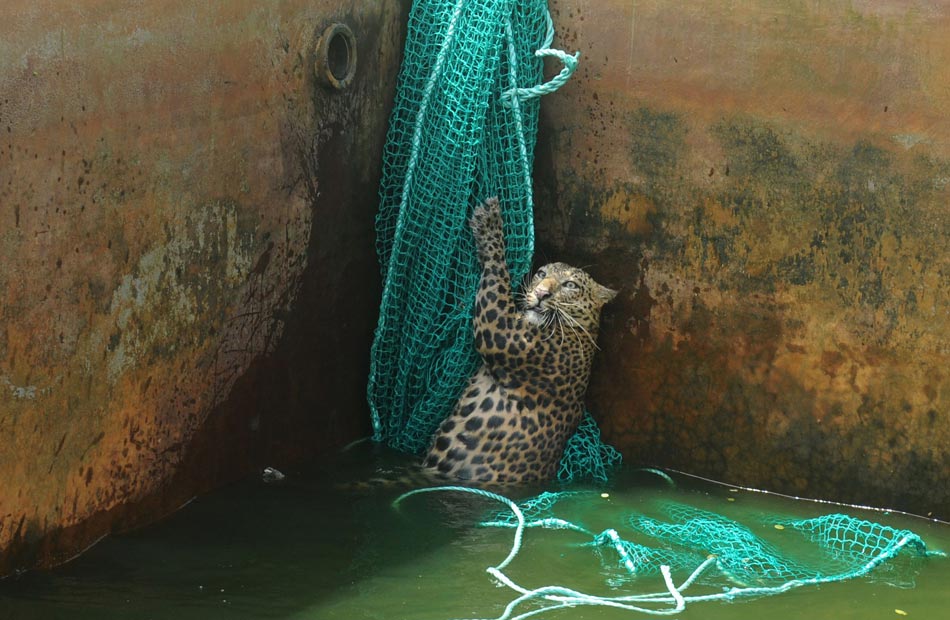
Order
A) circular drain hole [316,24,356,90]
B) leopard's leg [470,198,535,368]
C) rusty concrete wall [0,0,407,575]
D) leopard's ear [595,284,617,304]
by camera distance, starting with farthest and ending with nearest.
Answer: leopard's ear [595,284,617,304]
leopard's leg [470,198,535,368]
circular drain hole [316,24,356,90]
rusty concrete wall [0,0,407,575]

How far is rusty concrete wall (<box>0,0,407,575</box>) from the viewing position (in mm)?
4004

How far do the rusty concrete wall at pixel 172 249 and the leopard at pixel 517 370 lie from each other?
0.64 metres

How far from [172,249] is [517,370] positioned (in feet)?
5.72

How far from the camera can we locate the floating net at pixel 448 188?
5352 millimetres

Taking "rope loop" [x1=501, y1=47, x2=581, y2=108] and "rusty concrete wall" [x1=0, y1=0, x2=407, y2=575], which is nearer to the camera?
"rusty concrete wall" [x1=0, y1=0, x2=407, y2=575]

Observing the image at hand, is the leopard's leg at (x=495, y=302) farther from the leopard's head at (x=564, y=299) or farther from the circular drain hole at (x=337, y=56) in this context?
A: the circular drain hole at (x=337, y=56)

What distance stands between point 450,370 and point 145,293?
1.67m

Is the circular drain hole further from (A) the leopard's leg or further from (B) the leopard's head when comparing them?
(B) the leopard's head

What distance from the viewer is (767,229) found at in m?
5.38

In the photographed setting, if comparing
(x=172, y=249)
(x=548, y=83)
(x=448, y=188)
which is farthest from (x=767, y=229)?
(x=172, y=249)

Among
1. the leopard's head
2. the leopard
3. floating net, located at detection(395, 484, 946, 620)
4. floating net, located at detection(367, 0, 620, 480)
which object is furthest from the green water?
the leopard's head

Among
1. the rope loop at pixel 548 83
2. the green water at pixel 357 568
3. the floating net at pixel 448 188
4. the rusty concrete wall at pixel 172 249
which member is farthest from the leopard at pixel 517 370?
the rusty concrete wall at pixel 172 249

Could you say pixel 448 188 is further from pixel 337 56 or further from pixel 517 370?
pixel 517 370

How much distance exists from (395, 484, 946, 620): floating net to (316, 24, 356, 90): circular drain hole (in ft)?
6.17
